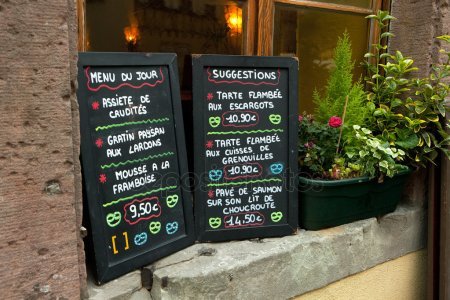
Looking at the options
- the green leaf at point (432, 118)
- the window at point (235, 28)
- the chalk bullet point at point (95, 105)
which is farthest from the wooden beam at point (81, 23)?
the green leaf at point (432, 118)

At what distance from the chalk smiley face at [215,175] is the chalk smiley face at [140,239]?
18.1 inches

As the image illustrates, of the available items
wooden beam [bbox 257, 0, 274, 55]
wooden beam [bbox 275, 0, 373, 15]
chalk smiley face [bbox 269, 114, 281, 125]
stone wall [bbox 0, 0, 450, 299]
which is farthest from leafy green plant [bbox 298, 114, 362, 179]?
stone wall [bbox 0, 0, 450, 299]

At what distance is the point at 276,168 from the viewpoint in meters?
2.45

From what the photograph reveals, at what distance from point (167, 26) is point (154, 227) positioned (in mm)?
1076

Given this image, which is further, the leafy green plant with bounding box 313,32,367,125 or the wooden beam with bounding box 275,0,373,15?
the wooden beam with bounding box 275,0,373,15

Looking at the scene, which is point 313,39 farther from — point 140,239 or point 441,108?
point 140,239

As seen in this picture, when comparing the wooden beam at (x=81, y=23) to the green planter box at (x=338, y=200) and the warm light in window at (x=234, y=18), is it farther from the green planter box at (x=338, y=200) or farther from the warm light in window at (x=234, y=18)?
the green planter box at (x=338, y=200)

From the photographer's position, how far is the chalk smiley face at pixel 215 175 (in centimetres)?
231

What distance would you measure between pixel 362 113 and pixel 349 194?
1.71 ft

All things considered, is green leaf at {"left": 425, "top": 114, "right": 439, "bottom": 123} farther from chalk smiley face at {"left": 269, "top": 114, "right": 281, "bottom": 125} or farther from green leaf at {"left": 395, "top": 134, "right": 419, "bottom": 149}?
chalk smiley face at {"left": 269, "top": 114, "right": 281, "bottom": 125}

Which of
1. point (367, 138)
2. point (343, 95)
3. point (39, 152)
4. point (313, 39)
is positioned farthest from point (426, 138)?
point (39, 152)

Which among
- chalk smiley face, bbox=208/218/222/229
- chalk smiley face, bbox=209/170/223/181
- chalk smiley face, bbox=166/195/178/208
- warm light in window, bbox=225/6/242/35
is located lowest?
chalk smiley face, bbox=208/218/222/229

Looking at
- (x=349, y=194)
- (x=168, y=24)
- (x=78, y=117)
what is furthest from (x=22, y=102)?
(x=349, y=194)

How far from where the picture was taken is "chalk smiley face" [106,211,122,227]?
6.35 feet
